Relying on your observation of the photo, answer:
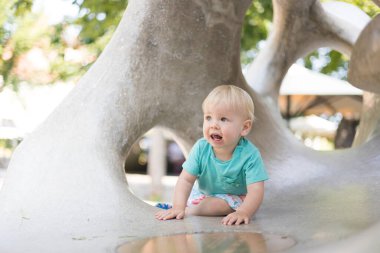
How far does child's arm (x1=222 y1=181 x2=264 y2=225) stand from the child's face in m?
0.27

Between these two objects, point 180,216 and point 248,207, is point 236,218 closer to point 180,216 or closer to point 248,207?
point 248,207

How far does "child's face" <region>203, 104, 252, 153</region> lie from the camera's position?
307 cm

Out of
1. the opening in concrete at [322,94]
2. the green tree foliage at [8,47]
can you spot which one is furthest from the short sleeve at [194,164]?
the green tree foliage at [8,47]

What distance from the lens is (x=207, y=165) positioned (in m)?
3.22

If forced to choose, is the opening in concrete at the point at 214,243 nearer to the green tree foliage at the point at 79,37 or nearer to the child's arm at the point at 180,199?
the child's arm at the point at 180,199

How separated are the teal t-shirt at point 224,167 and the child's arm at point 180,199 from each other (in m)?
0.04

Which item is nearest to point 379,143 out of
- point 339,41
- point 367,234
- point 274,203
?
point 274,203

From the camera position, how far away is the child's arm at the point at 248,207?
9.72 feet

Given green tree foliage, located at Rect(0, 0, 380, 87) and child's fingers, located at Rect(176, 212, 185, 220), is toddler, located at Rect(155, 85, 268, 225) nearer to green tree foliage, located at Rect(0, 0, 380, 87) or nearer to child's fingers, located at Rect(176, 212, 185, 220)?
child's fingers, located at Rect(176, 212, 185, 220)

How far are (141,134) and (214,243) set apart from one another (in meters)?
1.41

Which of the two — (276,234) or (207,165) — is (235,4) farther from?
(276,234)

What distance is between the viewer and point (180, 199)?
10.3 feet

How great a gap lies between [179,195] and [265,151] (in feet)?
4.92

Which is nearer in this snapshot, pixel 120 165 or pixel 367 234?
pixel 367 234
